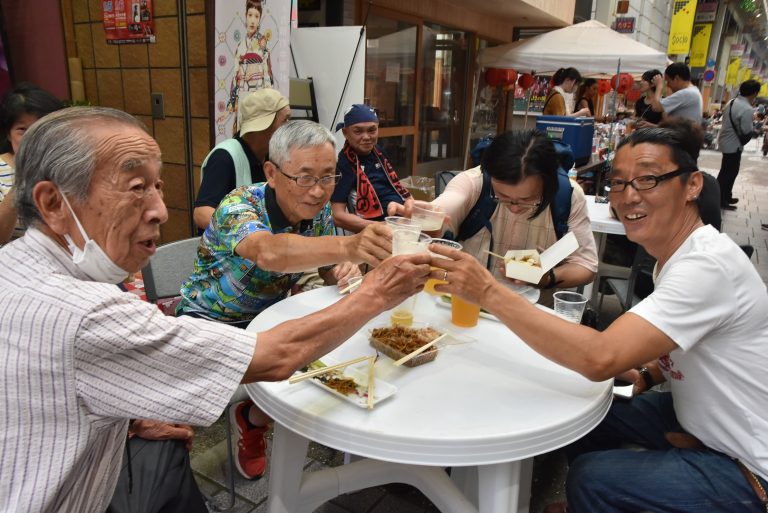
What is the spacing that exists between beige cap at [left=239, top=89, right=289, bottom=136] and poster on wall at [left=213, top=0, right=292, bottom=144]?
1.66 ft

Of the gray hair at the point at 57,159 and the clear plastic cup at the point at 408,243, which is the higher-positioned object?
the gray hair at the point at 57,159

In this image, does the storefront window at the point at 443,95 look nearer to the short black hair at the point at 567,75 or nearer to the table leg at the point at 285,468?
the short black hair at the point at 567,75

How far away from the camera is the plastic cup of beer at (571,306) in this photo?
6.64 feet

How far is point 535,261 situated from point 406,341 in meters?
0.86

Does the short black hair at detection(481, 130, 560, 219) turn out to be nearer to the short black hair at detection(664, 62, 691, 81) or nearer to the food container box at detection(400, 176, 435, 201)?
the food container box at detection(400, 176, 435, 201)

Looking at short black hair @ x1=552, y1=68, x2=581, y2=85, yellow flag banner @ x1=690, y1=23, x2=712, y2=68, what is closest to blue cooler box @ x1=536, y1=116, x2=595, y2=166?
short black hair @ x1=552, y1=68, x2=581, y2=85

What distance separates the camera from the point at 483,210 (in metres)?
2.78

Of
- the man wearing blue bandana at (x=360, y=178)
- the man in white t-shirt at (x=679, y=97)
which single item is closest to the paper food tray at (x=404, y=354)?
the man wearing blue bandana at (x=360, y=178)

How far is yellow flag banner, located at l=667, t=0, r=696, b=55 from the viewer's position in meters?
18.3

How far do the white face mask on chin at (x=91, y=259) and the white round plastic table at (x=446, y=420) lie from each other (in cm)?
53

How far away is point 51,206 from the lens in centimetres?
110

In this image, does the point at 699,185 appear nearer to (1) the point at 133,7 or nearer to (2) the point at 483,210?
(2) the point at 483,210

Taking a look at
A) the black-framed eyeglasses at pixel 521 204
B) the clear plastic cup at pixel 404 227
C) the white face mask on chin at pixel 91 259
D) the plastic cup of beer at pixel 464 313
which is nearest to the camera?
the white face mask on chin at pixel 91 259

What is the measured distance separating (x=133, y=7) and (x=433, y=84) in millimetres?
5297
